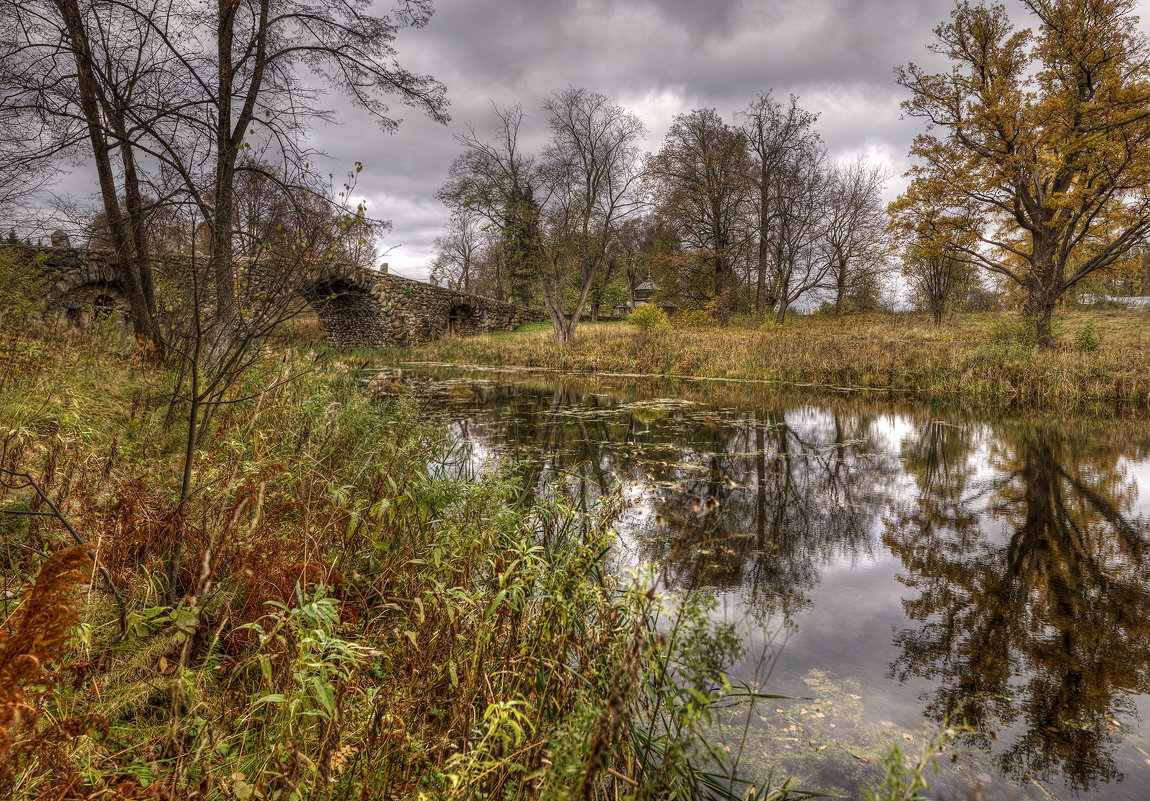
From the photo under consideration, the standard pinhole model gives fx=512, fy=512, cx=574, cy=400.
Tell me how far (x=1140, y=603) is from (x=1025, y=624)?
0.95m

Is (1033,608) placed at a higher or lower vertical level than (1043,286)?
lower

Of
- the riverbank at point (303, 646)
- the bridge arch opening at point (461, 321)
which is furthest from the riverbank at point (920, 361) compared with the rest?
the riverbank at point (303, 646)

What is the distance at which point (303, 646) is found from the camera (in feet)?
4.32

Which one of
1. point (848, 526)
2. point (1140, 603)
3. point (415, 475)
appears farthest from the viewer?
point (848, 526)

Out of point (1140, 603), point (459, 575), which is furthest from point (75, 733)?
point (1140, 603)

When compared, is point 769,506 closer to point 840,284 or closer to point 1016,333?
point 1016,333

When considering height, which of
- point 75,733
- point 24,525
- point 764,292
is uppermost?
point 764,292

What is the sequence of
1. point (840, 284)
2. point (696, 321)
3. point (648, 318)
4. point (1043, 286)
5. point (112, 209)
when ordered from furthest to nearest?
point (840, 284)
point (696, 321)
point (648, 318)
point (1043, 286)
point (112, 209)

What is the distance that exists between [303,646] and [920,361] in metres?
14.7

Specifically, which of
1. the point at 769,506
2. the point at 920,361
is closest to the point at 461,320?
the point at 920,361

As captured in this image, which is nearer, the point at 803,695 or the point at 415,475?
the point at 803,695

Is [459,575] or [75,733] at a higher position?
[75,733]

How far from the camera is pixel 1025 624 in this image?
3041 mm

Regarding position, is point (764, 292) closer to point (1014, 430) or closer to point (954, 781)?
point (1014, 430)
